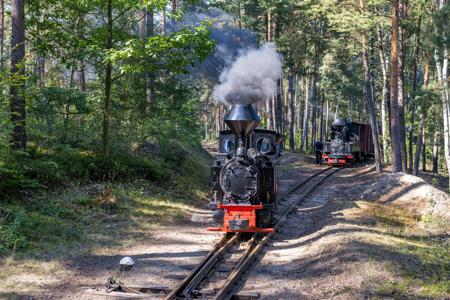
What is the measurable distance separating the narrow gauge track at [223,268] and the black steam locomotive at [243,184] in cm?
38

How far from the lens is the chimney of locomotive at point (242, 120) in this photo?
1121 centimetres

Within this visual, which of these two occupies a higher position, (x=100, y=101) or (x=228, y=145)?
(x=100, y=101)

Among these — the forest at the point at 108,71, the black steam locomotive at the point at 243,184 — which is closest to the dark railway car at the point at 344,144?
A: the forest at the point at 108,71

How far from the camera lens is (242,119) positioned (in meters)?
11.2

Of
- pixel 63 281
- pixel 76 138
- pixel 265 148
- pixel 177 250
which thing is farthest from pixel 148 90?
pixel 63 281

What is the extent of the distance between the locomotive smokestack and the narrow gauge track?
2.65 meters

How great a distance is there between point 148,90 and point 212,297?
12.8 metres

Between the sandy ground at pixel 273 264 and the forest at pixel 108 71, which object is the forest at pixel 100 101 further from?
the sandy ground at pixel 273 264

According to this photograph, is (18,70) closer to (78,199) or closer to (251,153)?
(78,199)

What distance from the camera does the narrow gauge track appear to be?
296 inches

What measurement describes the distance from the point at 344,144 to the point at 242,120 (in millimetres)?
21651

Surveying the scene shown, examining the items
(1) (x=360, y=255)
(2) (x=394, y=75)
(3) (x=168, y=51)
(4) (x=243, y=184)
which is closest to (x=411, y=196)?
(2) (x=394, y=75)

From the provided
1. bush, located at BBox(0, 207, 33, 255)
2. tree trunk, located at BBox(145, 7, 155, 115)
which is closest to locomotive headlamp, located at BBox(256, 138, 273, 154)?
tree trunk, located at BBox(145, 7, 155, 115)

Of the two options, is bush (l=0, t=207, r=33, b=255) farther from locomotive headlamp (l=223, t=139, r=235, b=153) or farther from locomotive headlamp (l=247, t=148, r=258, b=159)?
locomotive headlamp (l=223, t=139, r=235, b=153)
